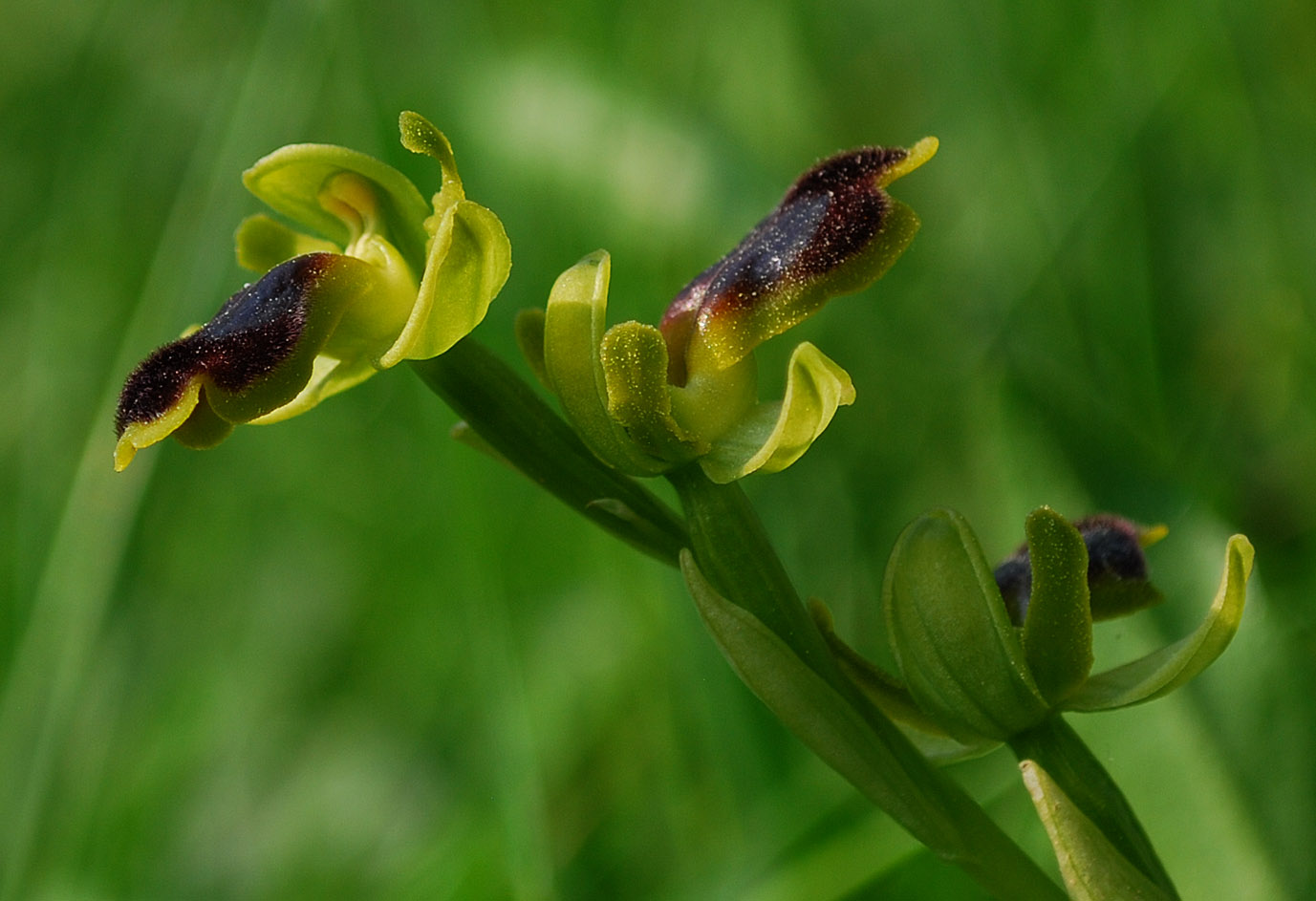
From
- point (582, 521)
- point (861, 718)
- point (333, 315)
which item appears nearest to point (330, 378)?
point (333, 315)

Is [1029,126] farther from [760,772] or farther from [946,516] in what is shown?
[946,516]

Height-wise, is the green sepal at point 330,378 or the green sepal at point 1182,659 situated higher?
the green sepal at point 330,378

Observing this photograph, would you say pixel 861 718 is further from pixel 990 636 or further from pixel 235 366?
pixel 235 366

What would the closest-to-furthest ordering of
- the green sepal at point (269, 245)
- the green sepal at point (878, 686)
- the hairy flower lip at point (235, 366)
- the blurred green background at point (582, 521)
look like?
the hairy flower lip at point (235, 366), the green sepal at point (878, 686), the green sepal at point (269, 245), the blurred green background at point (582, 521)

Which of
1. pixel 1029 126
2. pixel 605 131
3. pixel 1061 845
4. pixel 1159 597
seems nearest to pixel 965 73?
pixel 1029 126

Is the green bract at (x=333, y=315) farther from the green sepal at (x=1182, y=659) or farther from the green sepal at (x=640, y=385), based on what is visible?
the green sepal at (x=1182, y=659)

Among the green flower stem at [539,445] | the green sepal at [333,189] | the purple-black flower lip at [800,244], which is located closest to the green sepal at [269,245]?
the green sepal at [333,189]
